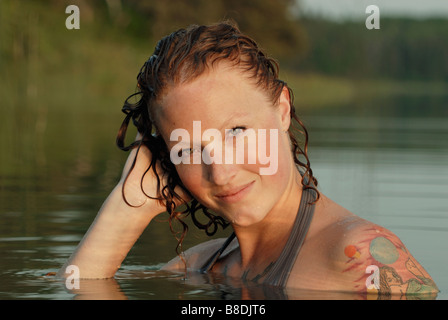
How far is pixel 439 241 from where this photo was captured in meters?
6.04

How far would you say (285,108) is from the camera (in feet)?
13.4

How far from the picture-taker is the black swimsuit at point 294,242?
13.1 ft

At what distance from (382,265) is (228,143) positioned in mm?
771

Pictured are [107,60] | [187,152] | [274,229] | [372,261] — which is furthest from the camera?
[107,60]

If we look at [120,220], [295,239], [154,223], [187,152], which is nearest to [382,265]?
[295,239]

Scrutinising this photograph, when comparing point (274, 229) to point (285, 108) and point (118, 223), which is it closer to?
point (285, 108)

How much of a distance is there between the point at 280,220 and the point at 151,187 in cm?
67

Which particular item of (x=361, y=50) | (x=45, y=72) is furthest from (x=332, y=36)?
(x=45, y=72)

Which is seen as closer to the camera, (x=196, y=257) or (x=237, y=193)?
(x=237, y=193)

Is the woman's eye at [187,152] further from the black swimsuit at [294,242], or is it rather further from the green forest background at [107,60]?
the green forest background at [107,60]

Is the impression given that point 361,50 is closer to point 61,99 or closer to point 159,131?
point 61,99

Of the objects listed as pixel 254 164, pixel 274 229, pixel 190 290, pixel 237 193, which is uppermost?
pixel 254 164

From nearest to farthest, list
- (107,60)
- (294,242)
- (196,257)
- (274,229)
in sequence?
(294,242)
(274,229)
(196,257)
(107,60)

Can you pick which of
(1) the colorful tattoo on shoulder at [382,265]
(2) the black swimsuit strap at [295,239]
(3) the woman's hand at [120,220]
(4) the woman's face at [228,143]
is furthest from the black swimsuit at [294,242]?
(3) the woman's hand at [120,220]
